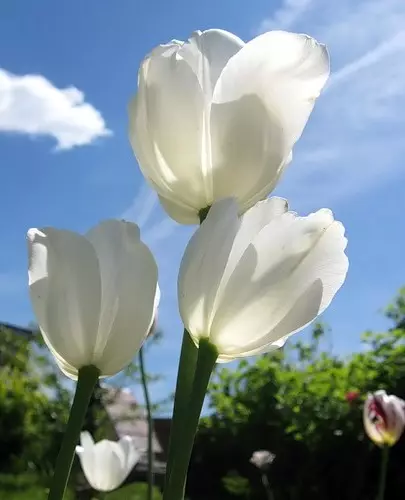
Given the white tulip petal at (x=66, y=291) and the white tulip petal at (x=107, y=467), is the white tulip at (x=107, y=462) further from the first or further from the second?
the white tulip petal at (x=66, y=291)

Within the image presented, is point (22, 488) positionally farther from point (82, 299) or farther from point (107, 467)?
point (82, 299)

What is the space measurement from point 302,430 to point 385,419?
4.12ft

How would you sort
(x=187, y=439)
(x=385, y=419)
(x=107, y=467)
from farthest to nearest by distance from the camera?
(x=385, y=419) → (x=107, y=467) → (x=187, y=439)

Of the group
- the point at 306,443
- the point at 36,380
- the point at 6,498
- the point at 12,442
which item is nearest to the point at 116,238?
the point at 6,498

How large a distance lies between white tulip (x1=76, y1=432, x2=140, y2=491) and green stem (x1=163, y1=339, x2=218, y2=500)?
1.21 meters

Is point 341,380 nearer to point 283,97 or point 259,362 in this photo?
point 259,362

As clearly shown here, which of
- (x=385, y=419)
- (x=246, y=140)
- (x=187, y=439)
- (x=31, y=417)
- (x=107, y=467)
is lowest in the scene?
(x=187, y=439)

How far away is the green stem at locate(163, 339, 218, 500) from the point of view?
33cm

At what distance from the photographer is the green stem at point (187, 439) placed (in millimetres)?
334

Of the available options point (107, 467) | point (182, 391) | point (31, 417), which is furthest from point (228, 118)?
point (31, 417)

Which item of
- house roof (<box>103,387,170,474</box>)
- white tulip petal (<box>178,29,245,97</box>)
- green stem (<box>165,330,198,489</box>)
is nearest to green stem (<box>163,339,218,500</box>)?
green stem (<box>165,330,198,489</box>)

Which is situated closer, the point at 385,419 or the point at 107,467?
the point at 107,467

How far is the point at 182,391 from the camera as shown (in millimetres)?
363

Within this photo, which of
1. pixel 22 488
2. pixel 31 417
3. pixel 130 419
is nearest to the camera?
pixel 22 488
